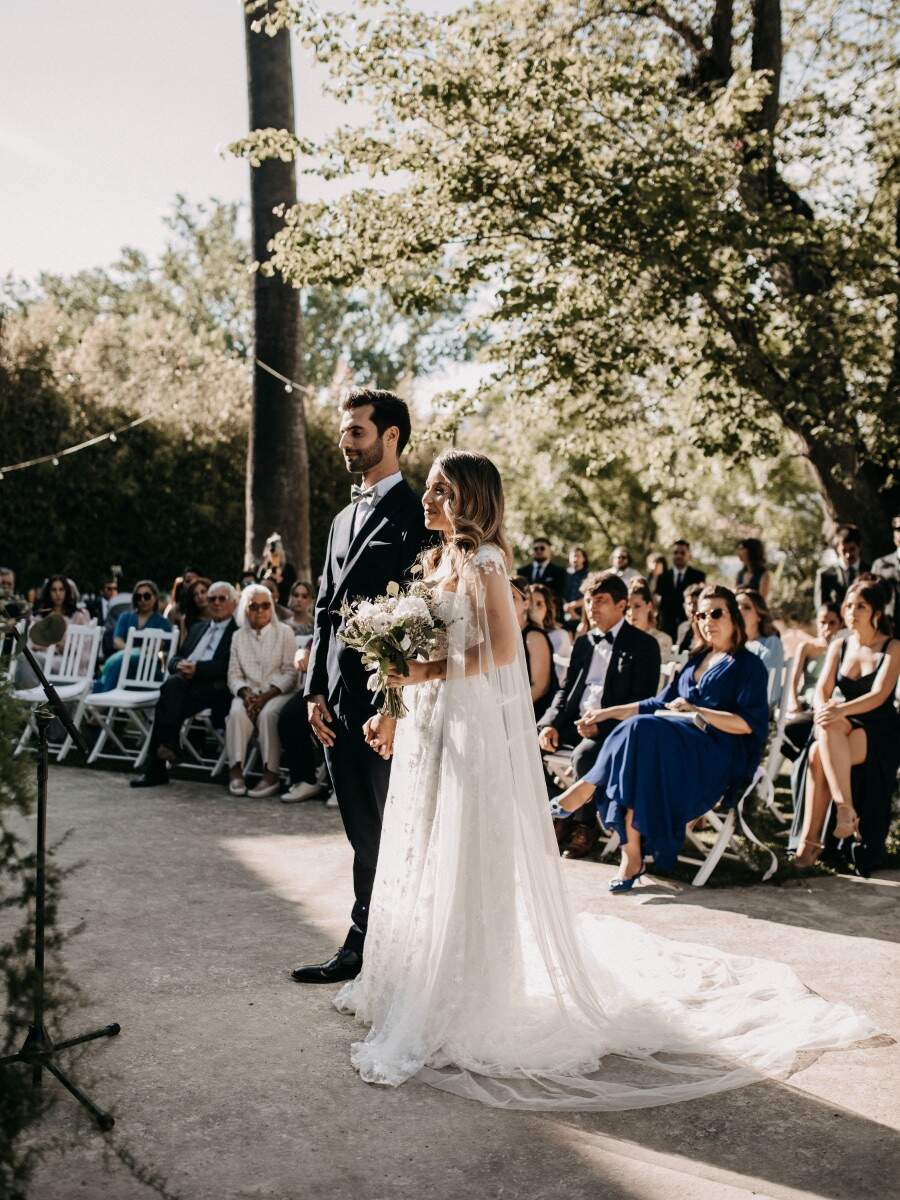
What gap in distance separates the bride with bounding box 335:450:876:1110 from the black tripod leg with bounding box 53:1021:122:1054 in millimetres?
823

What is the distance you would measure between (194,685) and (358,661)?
5.33 meters

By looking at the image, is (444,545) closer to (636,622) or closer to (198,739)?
(636,622)

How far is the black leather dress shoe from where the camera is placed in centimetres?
485

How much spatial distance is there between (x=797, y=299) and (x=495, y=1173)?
936cm

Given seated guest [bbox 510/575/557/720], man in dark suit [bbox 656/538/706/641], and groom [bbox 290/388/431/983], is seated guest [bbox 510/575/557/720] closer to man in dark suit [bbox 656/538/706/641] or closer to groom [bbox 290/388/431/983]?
groom [bbox 290/388/431/983]

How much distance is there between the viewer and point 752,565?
12336 millimetres

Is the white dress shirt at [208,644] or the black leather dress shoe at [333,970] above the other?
→ the white dress shirt at [208,644]

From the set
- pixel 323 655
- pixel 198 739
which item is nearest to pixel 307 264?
pixel 198 739

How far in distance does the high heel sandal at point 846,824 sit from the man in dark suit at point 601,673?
4.23ft

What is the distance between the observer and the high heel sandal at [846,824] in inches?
275

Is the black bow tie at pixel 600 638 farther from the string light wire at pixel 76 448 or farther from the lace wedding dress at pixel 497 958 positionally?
the string light wire at pixel 76 448

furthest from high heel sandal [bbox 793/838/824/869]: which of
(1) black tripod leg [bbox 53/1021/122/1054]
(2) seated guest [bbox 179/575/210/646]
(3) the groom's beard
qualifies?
(2) seated guest [bbox 179/575/210/646]

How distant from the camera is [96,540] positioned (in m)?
17.9

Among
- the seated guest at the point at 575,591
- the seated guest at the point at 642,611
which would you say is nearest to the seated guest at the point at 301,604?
the seated guest at the point at 642,611
